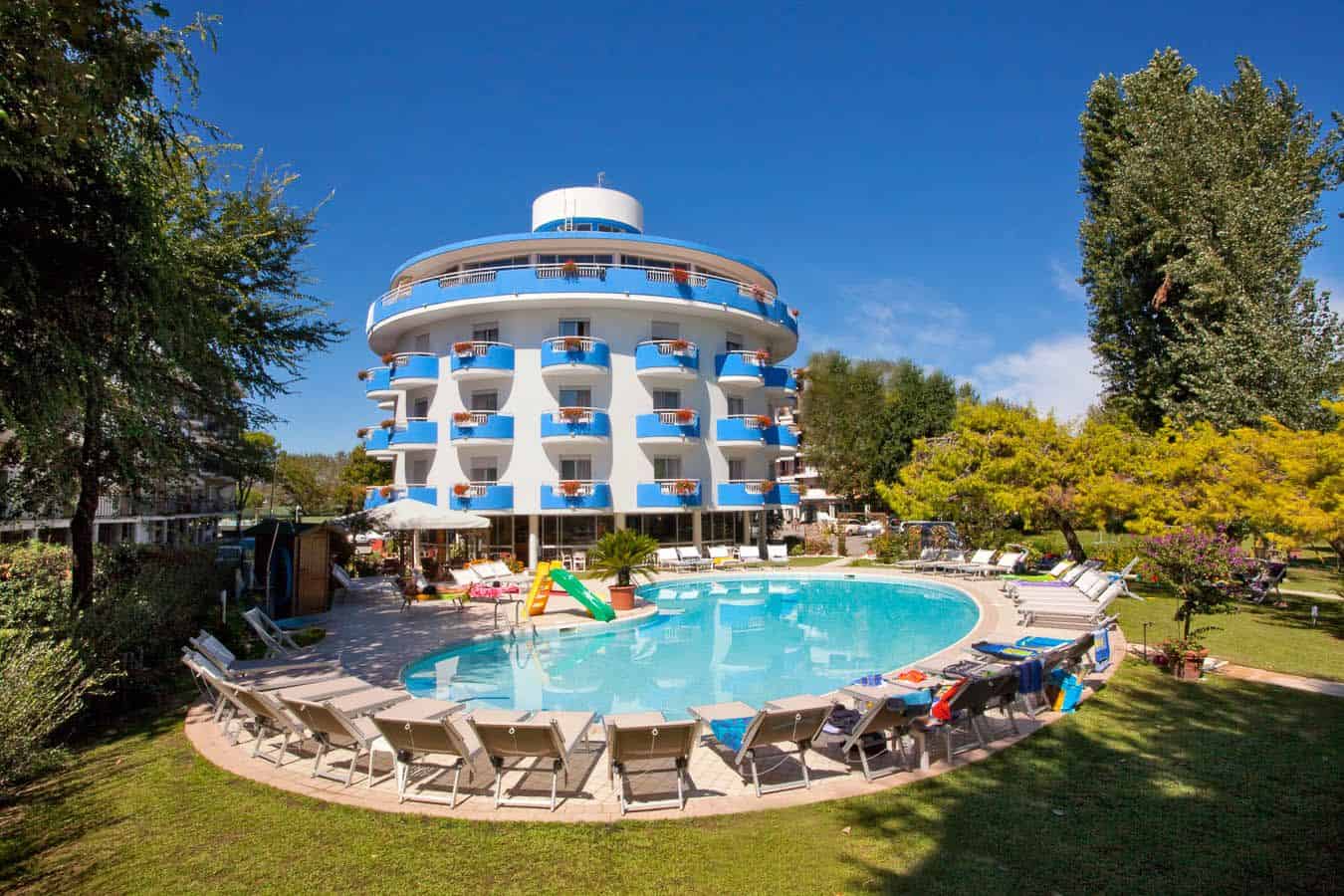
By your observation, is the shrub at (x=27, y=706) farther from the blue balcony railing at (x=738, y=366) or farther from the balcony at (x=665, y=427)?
the blue balcony railing at (x=738, y=366)

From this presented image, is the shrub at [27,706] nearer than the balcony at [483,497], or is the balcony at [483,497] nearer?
the shrub at [27,706]

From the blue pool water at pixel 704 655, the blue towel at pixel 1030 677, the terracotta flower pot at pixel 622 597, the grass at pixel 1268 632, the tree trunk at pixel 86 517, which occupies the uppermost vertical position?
the tree trunk at pixel 86 517

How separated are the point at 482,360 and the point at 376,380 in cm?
739

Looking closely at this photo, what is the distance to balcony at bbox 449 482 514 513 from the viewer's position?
25.9 metres

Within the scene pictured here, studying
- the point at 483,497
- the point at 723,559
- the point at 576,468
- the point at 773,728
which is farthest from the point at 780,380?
the point at 773,728

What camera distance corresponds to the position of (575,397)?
2761 centimetres

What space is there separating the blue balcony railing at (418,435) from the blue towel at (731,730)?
76.9 feet

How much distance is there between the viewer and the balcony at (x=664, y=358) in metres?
27.3

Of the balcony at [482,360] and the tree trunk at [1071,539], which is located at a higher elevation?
the balcony at [482,360]

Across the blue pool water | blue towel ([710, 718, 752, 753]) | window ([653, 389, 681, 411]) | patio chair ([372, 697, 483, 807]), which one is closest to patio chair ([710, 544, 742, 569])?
the blue pool water

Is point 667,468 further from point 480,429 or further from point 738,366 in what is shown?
point 480,429

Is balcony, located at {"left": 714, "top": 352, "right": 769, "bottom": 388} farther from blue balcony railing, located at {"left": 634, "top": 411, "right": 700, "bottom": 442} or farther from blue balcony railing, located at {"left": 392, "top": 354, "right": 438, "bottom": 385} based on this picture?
blue balcony railing, located at {"left": 392, "top": 354, "right": 438, "bottom": 385}

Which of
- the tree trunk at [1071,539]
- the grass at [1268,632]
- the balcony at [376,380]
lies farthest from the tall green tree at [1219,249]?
the balcony at [376,380]

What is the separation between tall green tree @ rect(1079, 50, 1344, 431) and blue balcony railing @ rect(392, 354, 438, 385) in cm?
2701
